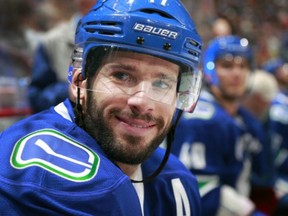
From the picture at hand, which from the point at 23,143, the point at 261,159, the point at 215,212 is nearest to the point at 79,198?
Result: the point at 23,143

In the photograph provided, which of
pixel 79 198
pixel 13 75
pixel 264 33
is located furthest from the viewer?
pixel 264 33

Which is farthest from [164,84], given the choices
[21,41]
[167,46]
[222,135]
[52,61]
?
[21,41]

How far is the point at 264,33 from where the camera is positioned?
8.83m

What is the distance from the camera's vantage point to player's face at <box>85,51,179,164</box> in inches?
48.5

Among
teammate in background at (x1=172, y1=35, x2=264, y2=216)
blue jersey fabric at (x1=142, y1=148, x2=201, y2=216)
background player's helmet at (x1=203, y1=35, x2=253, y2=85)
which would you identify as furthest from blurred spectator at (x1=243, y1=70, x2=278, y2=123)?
blue jersey fabric at (x1=142, y1=148, x2=201, y2=216)

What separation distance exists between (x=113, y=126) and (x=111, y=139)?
0.03 metres

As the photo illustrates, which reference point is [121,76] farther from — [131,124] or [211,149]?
[211,149]

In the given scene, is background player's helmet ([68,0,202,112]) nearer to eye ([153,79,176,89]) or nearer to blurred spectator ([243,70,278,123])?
eye ([153,79,176,89])

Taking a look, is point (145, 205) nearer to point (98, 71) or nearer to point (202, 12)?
point (98, 71)

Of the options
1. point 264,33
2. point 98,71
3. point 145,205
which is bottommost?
point 264,33

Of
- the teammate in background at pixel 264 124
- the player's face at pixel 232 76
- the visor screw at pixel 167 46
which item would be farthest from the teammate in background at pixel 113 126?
the teammate in background at pixel 264 124

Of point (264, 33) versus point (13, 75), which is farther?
point (264, 33)

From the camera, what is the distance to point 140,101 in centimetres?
123

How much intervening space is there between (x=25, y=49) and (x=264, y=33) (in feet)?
20.6
